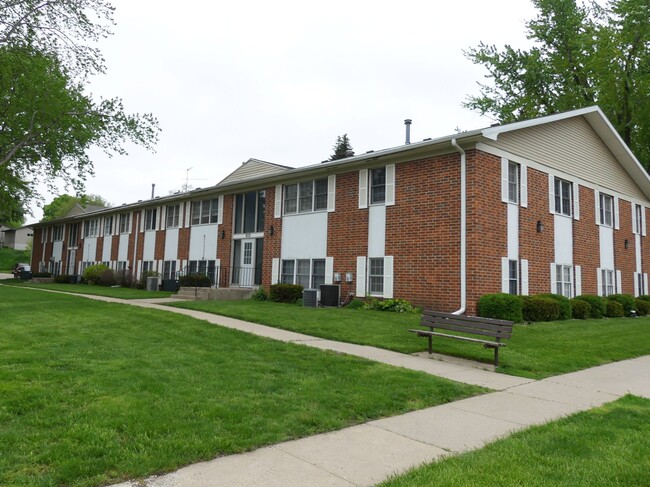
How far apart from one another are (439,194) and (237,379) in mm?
10310

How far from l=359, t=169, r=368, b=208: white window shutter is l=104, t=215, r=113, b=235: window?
2152 centimetres

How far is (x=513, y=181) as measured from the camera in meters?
15.8

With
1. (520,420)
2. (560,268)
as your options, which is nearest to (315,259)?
(560,268)

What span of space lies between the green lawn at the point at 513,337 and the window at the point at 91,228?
892 inches

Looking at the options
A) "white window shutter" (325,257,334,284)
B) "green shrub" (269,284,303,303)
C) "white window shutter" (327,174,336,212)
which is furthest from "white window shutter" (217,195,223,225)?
"white window shutter" (325,257,334,284)

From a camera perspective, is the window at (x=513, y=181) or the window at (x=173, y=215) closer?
Answer: the window at (x=513, y=181)

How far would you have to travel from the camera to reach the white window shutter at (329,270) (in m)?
17.2

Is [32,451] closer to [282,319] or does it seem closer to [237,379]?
[237,379]

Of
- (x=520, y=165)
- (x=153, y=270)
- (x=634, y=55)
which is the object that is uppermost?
(x=634, y=55)

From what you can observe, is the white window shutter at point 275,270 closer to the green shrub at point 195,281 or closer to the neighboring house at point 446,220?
the neighboring house at point 446,220

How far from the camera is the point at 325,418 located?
4750 mm

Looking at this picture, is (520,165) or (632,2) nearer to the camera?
(520,165)

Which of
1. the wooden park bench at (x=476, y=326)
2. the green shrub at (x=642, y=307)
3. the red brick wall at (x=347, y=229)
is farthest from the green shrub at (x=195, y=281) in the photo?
the green shrub at (x=642, y=307)

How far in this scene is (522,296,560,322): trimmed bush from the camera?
14.1 m
